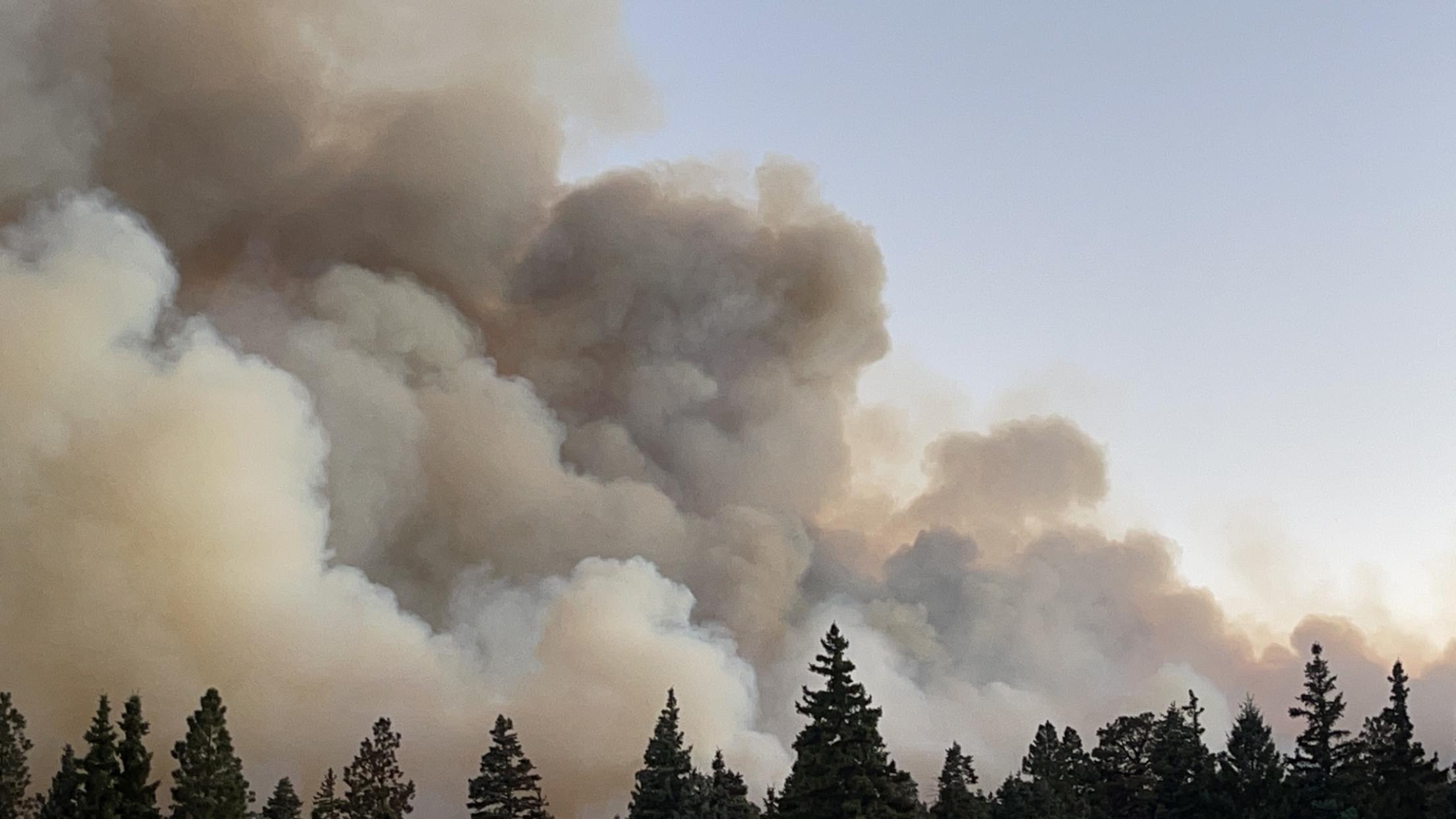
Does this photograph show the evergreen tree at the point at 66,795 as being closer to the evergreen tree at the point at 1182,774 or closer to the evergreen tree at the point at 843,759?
the evergreen tree at the point at 843,759

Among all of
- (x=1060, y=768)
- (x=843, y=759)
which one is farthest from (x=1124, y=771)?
(x=843, y=759)

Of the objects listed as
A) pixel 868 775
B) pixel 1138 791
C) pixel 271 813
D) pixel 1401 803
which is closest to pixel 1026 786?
pixel 1138 791

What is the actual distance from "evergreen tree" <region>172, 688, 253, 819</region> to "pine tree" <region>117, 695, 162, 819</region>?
3.84 m

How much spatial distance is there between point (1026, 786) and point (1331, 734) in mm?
23299

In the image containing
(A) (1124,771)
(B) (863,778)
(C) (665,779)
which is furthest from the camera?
(A) (1124,771)

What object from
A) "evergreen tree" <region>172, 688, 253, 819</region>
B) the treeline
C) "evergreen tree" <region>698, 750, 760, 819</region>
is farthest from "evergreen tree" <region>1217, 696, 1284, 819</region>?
"evergreen tree" <region>172, 688, 253, 819</region>

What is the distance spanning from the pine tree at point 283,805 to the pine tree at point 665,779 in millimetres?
28355

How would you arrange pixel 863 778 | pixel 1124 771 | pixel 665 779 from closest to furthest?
pixel 863 778 < pixel 665 779 < pixel 1124 771

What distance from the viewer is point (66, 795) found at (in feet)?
273

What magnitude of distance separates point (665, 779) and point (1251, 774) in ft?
147

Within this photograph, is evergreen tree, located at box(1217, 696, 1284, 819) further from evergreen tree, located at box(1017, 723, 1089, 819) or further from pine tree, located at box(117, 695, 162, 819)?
pine tree, located at box(117, 695, 162, 819)

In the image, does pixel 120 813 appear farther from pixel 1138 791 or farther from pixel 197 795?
pixel 1138 791

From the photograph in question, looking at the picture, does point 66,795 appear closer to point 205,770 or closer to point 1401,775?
point 205,770

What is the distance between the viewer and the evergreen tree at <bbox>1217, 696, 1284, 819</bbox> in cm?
10612
